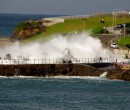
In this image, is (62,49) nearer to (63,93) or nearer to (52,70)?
(52,70)

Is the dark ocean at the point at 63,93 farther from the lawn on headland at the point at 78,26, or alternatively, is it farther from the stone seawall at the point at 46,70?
the lawn on headland at the point at 78,26

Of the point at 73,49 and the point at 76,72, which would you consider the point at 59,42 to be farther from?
the point at 76,72

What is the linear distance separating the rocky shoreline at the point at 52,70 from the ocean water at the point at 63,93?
1.28 meters

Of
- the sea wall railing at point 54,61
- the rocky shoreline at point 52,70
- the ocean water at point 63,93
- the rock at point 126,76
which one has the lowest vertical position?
the ocean water at point 63,93

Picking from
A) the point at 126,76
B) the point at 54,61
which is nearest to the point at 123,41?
the point at 54,61

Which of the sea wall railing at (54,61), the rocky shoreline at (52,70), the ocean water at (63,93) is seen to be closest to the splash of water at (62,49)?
the sea wall railing at (54,61)

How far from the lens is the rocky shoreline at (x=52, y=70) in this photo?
7800 cm

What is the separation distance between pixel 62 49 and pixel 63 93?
77.9ft

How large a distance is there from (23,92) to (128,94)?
28.0 ft

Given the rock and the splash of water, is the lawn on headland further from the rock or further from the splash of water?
the rock

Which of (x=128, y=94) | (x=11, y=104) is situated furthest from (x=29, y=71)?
(x=11, y=104)

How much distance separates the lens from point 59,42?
309ft

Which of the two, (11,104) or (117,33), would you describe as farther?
(117,33)

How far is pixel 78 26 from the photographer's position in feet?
384
